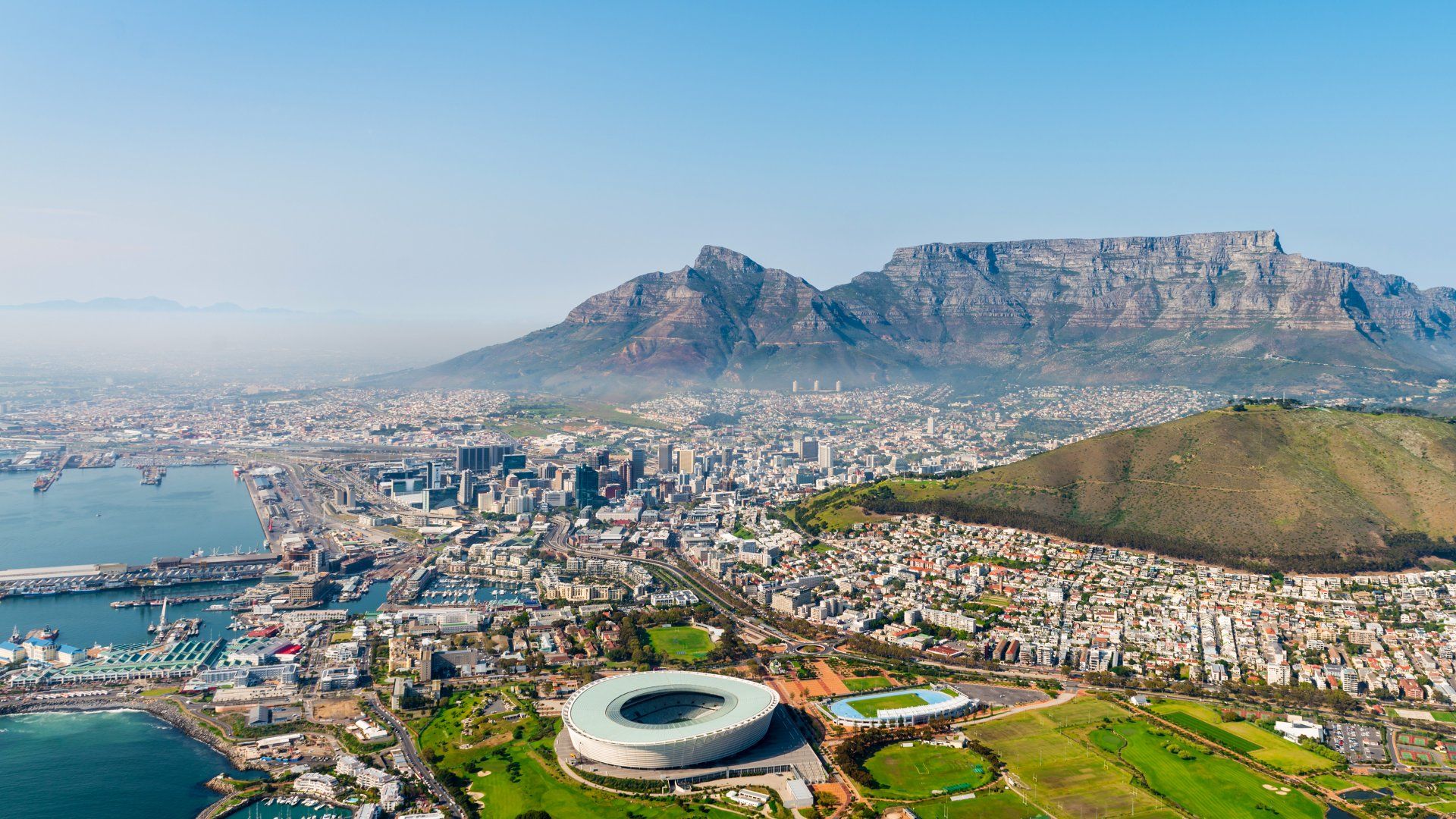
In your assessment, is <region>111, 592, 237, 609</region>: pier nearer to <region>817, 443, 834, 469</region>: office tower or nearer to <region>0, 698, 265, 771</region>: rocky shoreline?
→ <region>0, 698, 265, 771</region>: rocky shoreline

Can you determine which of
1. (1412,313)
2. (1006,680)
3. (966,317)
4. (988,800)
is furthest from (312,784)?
(1412,313)

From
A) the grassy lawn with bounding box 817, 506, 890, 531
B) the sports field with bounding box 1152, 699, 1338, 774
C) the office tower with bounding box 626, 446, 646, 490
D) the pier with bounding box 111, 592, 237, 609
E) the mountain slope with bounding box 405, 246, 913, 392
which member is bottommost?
the sports field with bounding box 1152, 699, 1338, 774

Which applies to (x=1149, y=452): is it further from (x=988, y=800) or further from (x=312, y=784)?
(x=312, y=784)

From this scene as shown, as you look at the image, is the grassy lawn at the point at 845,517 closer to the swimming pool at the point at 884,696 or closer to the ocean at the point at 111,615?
the swimming pool at the point at 884,696

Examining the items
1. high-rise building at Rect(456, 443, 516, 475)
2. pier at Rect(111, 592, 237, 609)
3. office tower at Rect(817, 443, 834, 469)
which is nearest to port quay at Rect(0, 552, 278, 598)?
pier at Rect(111, 592, 237, 609)

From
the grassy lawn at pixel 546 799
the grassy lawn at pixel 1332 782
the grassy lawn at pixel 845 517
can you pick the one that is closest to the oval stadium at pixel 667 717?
the grassy lawn at pixel 546 799

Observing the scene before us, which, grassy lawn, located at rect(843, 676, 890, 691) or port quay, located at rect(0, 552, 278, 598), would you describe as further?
port quay, located at rect(0, 552, 278, 598)

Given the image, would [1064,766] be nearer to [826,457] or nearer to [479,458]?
[826,457]
